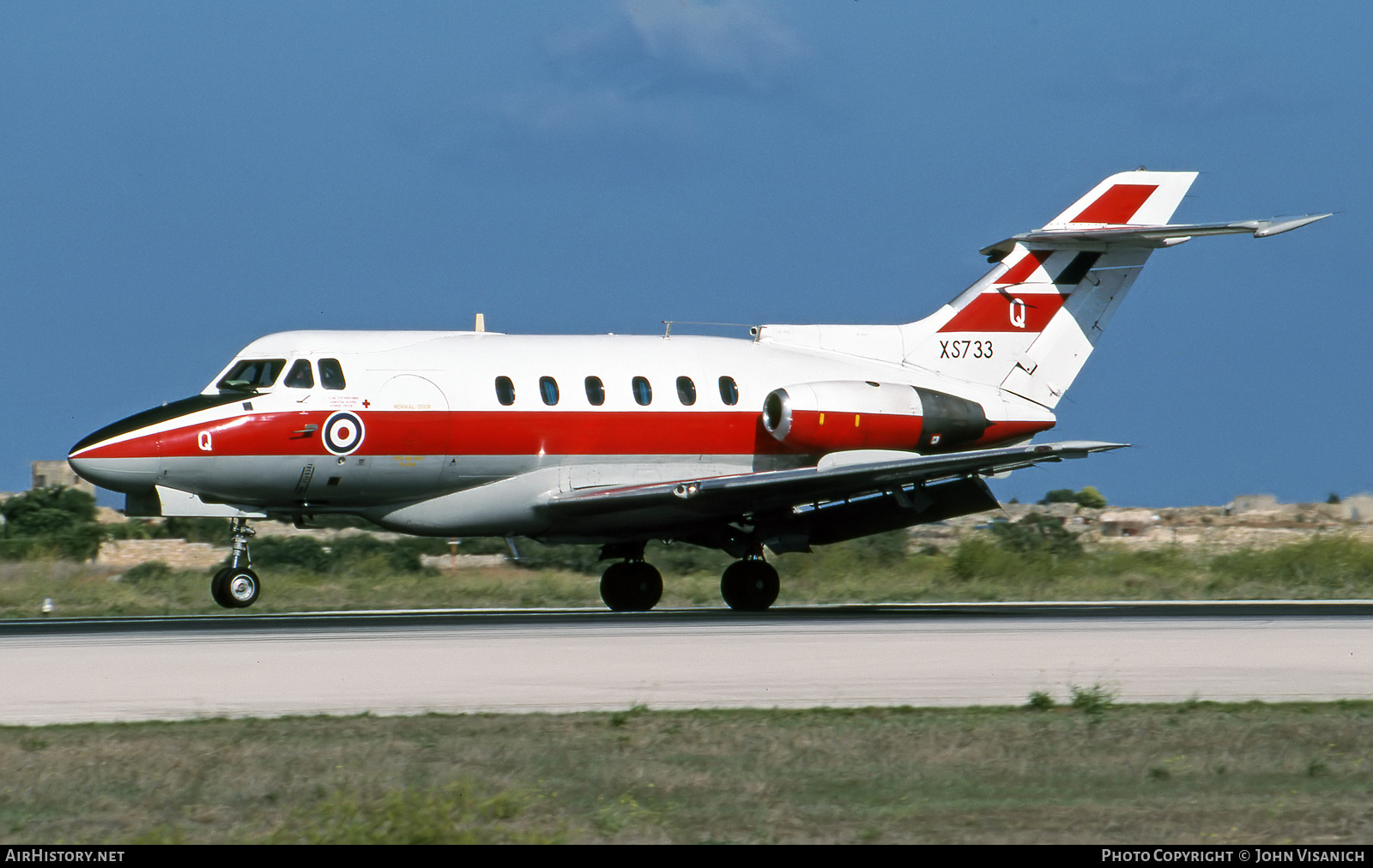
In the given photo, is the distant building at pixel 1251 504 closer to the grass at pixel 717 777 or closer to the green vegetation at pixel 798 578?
the green vegetation at pixel 798 578

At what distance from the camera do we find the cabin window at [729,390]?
24828 millimetres

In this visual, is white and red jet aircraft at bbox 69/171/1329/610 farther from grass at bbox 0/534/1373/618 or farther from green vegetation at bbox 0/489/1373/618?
grass at bbox 0/534/1373/618

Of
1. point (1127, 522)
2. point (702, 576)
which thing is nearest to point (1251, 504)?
point (1127, 522)

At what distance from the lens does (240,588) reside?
21.8 meters

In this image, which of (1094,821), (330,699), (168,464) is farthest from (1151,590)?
(1094,821)

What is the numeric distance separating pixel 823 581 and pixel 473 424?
11.6 m

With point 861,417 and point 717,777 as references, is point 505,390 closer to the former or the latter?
point 861,417

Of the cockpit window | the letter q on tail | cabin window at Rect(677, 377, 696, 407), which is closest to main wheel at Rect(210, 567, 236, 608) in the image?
the cockpit window

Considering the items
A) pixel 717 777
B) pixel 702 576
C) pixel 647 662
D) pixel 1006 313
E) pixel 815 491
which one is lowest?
pixel 717 777

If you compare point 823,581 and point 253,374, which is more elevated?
point 253,374

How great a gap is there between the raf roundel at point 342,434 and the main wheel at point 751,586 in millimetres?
5797

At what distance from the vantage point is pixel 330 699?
41.8ft

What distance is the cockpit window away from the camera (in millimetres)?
22516
